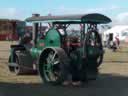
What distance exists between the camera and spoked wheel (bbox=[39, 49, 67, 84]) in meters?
13.4

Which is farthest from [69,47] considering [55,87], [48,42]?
[55,87]

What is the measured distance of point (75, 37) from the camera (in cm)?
1404

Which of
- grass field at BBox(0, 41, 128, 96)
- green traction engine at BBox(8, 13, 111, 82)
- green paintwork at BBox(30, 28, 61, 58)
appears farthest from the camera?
green paintwork at BBox(30, 28, 61, 58)

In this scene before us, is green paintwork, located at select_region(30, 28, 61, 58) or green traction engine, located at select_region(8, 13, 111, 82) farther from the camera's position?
green paintwork, located at select_region(30, 28, 61, 58)

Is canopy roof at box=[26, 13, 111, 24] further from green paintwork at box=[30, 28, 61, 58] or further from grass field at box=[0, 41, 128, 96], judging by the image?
grass field at box=[0, 41, 128, 96]

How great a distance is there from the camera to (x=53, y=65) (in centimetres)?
1377

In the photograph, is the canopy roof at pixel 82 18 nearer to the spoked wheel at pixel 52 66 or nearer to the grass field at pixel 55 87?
the spoked wheel at pixel 52 66

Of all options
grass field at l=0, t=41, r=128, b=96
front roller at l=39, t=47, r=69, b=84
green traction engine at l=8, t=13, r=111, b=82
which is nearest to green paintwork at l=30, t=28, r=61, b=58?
green traction engine at l=8, t=13, r=111, b=82

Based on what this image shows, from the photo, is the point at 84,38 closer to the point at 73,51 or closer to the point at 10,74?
the point at 73,51

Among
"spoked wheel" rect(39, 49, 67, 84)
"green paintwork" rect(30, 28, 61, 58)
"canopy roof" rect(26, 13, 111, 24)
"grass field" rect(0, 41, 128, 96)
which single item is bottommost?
"grass field" rect(0, 41, 128, 96)

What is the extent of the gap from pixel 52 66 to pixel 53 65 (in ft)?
0.19

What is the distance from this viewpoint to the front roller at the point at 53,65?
13398 millimetres

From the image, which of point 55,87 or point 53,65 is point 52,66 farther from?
point 55,87

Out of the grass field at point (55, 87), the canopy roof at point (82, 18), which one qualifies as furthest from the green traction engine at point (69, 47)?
the grass field at point (55, 87)
